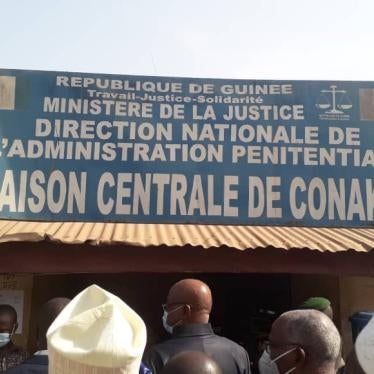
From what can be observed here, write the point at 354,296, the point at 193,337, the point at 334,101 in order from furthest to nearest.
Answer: the point at 334,101 < the point at 354,296 < the point at 193,337

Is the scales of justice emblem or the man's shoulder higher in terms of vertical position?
the scales of justice emblem

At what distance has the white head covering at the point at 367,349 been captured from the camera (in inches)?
61.5

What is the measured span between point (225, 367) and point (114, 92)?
4.17 meters

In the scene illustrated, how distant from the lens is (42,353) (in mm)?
2533

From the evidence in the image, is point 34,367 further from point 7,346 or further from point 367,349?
point 367,349

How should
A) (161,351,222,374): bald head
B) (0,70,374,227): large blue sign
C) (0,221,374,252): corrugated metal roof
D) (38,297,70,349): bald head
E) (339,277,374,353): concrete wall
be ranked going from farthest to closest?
(0,70,374,227): large blue sign < (339,277,374,353): concrete wall < (0,221,374,252): corrugated metal roof < (38,297,70,349): bald head < (161,351,222,374): bald head

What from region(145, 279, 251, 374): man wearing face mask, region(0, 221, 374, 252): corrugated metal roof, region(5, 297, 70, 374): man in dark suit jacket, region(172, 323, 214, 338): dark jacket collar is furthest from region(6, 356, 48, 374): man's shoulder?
region(0, 221, 374, 252): corrugated metal roof

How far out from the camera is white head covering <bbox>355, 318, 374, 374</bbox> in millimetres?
1562

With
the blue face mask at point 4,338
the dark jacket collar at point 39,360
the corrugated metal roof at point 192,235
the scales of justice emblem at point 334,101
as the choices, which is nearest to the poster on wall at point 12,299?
the corrugated metal roof at point 192,235

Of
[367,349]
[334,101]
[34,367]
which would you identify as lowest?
[34,367]

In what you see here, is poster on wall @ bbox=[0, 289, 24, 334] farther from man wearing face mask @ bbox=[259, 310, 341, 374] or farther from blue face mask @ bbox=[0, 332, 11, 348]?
man wearing face mask @ bbox=[259, 310, 341, 374]

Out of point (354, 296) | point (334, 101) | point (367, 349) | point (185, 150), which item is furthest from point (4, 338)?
point (334, 101)

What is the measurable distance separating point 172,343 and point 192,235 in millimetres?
2127

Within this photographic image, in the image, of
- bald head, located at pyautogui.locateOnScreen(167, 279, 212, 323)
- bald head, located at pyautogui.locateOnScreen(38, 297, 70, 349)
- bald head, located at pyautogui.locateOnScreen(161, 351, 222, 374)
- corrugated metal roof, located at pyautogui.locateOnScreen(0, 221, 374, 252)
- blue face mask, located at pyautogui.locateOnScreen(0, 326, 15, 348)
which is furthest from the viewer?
corrugated metal roof, located at pyautogui.locateOnScreen(0, 221, 374, 252)
